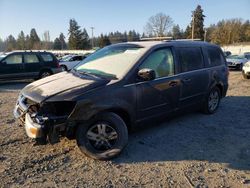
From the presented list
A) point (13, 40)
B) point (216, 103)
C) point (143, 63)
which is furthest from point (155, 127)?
point (13, 40)

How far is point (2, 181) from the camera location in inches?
137

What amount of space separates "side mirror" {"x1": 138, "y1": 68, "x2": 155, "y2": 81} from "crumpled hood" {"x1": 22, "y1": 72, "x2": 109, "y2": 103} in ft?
1.92

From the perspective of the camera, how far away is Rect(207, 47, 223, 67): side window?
643cm

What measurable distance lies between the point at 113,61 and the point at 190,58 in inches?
72.0

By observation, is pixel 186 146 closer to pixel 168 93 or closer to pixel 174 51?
pixel 168 93

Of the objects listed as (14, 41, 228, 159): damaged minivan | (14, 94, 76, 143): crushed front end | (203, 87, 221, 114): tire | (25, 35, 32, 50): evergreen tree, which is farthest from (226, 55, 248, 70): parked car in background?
(25, 35, 32, 50): evergreen tree

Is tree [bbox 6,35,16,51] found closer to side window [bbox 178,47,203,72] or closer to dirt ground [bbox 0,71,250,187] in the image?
side window [bbox 178,47,203,72]

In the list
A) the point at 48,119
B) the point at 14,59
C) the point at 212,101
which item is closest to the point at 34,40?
the point at 14,59

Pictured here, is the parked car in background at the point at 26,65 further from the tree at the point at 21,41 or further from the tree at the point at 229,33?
the tree at the point at 21,41

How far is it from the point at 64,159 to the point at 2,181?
911 mm

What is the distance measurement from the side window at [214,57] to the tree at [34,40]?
9037cm

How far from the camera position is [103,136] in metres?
4.11

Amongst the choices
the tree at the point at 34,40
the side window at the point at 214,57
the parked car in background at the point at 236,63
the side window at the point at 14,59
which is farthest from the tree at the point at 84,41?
the side window at the point at 214,57

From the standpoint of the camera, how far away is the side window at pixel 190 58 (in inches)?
215
